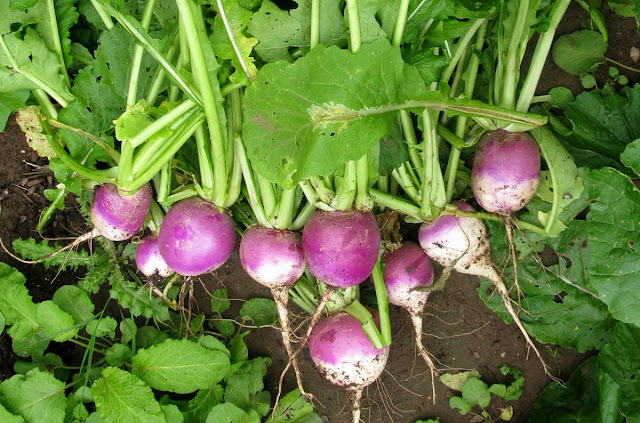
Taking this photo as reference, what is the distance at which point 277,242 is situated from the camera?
1433 millimetres

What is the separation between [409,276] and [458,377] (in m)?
0.48

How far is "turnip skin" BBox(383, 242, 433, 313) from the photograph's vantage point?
1542 mm

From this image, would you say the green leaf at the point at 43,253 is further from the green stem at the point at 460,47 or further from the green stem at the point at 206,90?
the green stem at the point at 460,47

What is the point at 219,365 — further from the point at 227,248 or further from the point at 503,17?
the point at 503,17

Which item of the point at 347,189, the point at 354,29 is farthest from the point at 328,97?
the point at 347,189

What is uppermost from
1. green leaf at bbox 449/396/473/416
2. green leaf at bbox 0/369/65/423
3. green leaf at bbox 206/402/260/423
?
green leaf at bbox 0/369/65/423

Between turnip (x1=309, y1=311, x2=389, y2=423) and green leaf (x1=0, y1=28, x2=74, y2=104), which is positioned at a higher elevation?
green leaf (x1=0, y1=28, x2=74, y2=104)

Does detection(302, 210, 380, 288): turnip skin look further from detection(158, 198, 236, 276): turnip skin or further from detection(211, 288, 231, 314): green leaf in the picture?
detection(211, 288, 231, 314): green leaf

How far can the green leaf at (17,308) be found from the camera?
1.64 meters

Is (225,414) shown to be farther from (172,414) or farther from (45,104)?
(45,104)

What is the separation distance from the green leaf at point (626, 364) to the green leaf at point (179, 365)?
1181 millimetres

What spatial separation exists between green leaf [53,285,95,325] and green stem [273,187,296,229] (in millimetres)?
765

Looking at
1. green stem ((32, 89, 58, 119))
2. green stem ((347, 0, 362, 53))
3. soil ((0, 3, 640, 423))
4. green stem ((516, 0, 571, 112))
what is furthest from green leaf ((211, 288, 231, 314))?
green stem ((516, 0, 571, 112))

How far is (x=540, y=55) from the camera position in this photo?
1373mm
